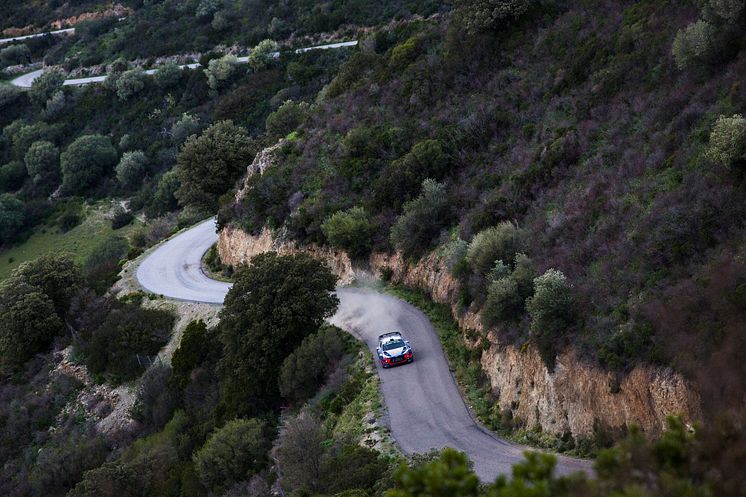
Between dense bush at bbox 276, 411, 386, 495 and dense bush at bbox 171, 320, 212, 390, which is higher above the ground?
dense bush at bbox 276, 411, 386, 495

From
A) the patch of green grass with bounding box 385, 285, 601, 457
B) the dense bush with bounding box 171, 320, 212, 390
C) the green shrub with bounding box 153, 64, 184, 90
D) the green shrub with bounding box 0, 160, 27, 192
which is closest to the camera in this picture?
the patch of green grass with bounding box 385, 285, 601, 457

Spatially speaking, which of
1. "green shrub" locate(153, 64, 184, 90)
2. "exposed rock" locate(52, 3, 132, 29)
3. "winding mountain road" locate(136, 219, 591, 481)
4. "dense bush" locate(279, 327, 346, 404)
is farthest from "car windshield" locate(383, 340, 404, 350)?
"exposed rock" locate(52, 3, 132, 29)

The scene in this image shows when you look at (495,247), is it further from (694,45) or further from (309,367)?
(694,45)

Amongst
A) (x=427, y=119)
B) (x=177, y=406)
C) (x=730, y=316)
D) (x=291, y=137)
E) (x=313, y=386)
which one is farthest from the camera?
(x=291, y=137)

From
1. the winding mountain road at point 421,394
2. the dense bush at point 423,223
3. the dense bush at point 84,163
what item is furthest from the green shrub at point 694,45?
the dense bush at point 84,163

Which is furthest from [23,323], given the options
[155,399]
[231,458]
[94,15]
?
[94,15]

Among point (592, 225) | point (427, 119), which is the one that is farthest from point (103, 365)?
point (592, 225)

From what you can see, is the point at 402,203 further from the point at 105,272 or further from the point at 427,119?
the point at 105,272

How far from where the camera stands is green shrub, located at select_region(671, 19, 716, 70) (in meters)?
28.6

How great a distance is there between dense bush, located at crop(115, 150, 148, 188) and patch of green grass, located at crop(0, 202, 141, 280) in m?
3.21

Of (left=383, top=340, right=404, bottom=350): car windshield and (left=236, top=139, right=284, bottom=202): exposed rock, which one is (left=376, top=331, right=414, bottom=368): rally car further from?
(left=236, top=139, right=284, bottom=202): exposed rock

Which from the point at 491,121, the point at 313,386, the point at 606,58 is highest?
the point at 606,58

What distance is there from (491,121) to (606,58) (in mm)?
6198

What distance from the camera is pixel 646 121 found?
2920 cm
